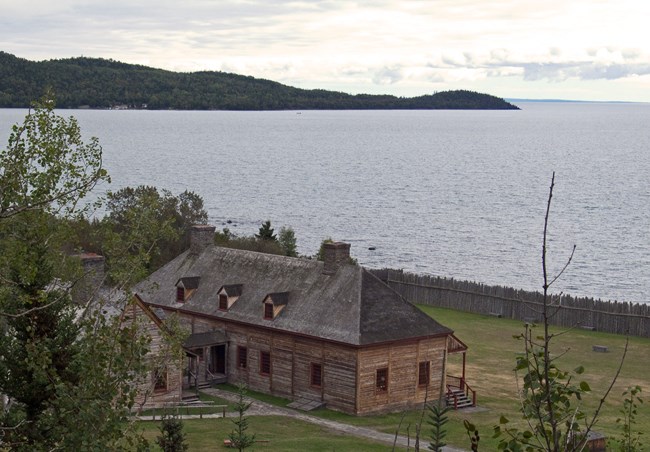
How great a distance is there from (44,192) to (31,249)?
209cm

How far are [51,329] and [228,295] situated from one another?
20.6m

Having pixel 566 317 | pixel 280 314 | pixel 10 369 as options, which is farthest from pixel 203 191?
pixel 10 369

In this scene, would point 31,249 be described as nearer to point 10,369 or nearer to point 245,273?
point 10,369

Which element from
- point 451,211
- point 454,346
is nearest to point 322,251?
point 454,346

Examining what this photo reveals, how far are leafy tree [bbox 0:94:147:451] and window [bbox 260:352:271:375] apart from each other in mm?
17249

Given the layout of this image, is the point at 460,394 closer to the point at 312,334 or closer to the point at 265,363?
the point at 312,334

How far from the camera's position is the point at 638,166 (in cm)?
19338

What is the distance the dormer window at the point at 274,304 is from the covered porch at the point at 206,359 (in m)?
2.49

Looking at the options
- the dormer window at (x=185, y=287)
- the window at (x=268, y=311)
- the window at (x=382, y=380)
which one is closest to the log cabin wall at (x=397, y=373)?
the window at (x=382, y=380)

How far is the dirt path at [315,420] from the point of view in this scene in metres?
34.6

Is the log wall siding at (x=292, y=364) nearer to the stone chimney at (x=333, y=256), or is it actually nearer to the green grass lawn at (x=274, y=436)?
the green grass lawn at (x=274, y=436)

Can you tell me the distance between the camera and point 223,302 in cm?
4384

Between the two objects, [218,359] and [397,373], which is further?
[218,359]

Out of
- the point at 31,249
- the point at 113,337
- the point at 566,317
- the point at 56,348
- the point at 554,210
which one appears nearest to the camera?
the point at 113,337
